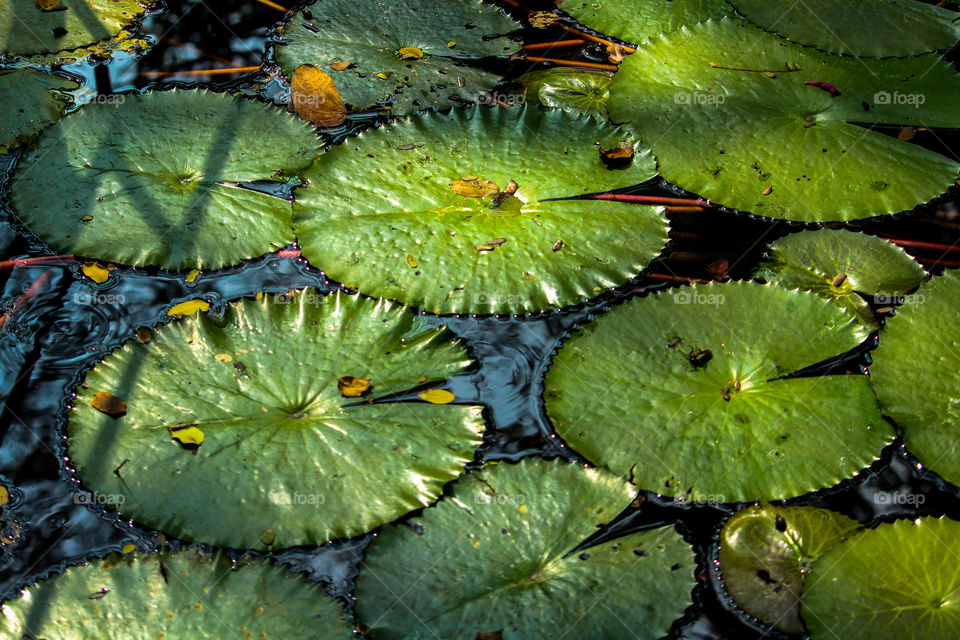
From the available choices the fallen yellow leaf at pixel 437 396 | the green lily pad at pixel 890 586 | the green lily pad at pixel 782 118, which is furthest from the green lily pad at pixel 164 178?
the green lily pad at pixel 890 586

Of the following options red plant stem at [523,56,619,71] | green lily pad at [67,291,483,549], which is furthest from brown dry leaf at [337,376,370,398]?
red plant stem at [523,56,619,71]

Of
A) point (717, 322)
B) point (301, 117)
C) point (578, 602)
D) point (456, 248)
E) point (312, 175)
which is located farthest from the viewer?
point (301, 117)

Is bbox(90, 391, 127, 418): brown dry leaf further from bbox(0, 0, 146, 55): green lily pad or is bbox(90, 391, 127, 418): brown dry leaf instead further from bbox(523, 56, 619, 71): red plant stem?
bbox(523, 56, 619, 71): red plant stem

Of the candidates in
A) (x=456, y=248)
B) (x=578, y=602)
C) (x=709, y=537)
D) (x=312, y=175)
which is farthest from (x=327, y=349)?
(x=709, y=537)

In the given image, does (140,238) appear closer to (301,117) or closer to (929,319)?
(301,117)

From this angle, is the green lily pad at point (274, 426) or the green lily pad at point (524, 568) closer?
the green lily pad at point (524, 568)

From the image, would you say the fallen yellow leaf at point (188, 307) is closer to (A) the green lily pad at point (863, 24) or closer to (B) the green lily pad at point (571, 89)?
(B) the green lily pad at point (571, 89)
